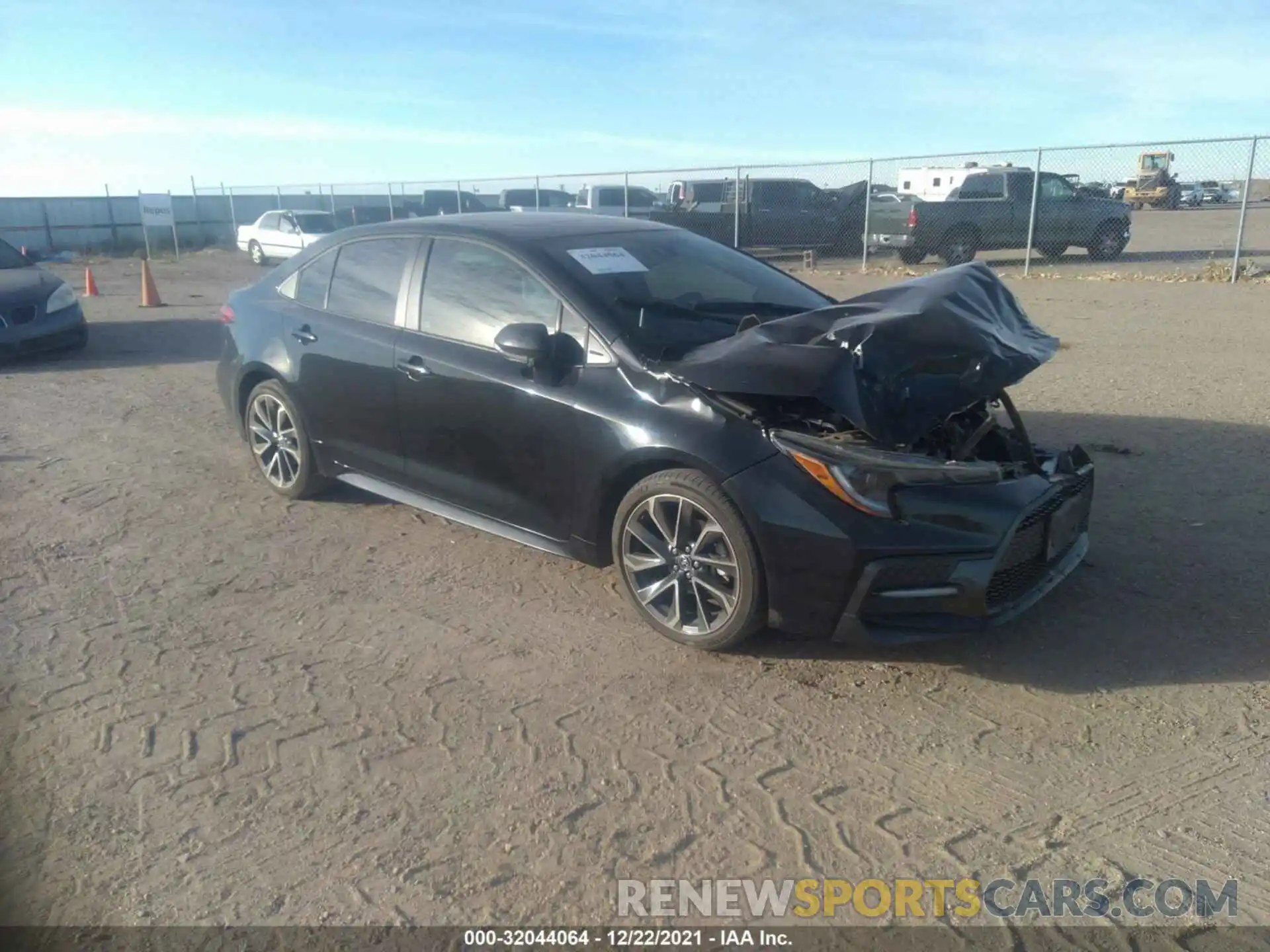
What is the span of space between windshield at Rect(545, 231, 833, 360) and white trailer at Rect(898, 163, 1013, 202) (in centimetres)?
1679

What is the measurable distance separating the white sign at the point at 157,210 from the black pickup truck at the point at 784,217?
54.2 feet

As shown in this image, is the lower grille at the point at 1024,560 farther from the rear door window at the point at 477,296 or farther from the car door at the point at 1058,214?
the car door at the point at 1058,214

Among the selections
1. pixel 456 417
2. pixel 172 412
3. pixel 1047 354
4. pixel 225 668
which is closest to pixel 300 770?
pixel 225 668

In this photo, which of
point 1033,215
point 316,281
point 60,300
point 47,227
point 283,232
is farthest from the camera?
point 47,227

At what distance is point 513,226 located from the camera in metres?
5.11

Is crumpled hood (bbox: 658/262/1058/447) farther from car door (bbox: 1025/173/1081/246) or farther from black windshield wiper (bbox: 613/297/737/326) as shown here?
car door (bbox: 1025/173/1081/246)

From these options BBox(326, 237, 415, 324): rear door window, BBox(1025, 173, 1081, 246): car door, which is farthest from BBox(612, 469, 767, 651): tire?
BBox(1025, 173, 1081, 246): car door

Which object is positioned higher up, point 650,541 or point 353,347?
point 353,347

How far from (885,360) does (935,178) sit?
1957cm

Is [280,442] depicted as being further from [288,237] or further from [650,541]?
[288,237]

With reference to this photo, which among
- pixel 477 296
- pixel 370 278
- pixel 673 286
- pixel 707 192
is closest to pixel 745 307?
pixel 673 286

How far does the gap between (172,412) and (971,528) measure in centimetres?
704

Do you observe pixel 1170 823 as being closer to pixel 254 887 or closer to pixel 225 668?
pixel 254 887

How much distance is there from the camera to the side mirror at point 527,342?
432 cm
